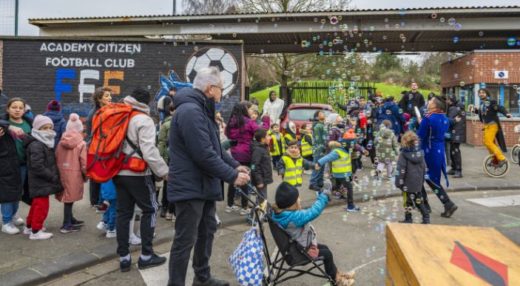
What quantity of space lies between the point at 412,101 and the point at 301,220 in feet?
32.5

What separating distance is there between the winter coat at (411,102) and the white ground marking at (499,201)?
4411 millimetres

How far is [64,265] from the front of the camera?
472 cm

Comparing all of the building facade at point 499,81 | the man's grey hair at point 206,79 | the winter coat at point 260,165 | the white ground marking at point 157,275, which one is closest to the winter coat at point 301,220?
the white ground marking at point 157,275

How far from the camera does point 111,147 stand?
447 cm

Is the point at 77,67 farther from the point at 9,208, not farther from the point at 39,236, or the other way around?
the point at 39,236

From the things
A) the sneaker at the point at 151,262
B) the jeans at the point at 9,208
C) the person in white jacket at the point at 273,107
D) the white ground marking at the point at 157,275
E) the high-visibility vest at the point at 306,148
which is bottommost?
the white ground marking at the point at 157,275

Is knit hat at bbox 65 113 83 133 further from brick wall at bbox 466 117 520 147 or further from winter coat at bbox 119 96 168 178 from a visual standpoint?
brick wall at bbox 466 117 520 147

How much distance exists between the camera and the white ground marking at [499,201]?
26.1ft

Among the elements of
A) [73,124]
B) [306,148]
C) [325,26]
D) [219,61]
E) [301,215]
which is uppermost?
[325,26]

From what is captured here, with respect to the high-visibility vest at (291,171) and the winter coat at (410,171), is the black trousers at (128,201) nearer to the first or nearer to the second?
the high-visibility vest at (291,171)

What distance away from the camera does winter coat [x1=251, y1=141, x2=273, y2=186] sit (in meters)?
6.41

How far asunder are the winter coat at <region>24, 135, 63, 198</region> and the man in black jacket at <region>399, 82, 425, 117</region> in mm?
9767

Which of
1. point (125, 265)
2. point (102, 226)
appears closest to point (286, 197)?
point (125, 265)

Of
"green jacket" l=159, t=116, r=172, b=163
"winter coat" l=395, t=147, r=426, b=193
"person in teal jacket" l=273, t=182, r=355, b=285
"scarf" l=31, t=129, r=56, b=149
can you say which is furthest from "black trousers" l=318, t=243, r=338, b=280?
"scarf" l=31, t=129, r=56, b=149
